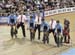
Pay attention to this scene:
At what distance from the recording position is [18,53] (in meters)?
15.7

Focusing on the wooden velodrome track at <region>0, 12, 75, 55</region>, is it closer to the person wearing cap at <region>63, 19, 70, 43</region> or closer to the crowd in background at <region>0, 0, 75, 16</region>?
the person wearing cap at <region>63, 19, 70, 43</region>

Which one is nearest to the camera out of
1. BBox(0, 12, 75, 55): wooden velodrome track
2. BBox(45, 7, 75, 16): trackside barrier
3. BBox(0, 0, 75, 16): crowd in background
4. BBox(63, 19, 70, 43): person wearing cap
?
BBox(0, 12, 75, 55): wooden velodrome track

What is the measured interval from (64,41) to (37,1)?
1192 centimetres

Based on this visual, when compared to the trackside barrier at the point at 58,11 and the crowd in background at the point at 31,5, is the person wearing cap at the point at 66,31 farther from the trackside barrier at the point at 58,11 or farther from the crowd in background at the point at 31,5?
the trackside barrier at the point at 58,11

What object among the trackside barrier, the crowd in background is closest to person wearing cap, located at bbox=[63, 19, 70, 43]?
the crowd in background

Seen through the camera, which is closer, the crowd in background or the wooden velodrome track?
the wooden velodrome track

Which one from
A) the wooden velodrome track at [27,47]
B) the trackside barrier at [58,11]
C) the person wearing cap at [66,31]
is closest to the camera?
the wooden velodrome track at [27,47]

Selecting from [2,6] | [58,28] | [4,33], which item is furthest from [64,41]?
[2,6]

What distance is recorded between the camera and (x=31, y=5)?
91.4 ft

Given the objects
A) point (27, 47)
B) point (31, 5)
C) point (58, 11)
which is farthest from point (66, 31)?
point (58, 11)

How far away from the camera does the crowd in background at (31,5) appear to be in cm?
2578

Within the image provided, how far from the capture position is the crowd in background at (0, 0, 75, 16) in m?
25.8

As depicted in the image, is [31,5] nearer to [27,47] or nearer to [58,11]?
[58,11]

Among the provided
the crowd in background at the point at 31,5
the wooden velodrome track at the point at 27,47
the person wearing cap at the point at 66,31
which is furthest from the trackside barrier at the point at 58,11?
the person wearing cap at the point at 66,31
